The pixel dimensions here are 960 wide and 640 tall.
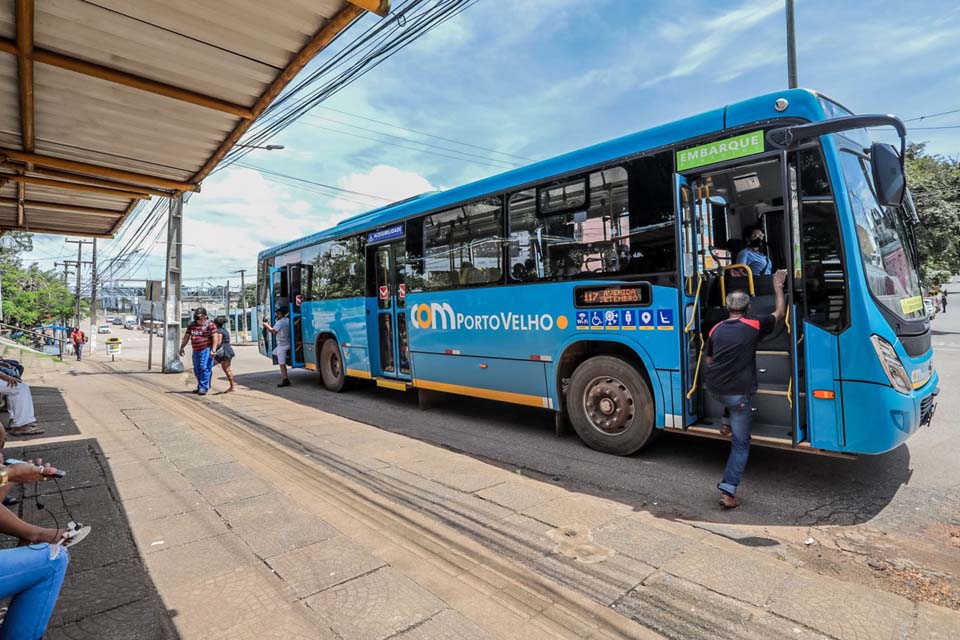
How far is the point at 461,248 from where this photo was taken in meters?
7.10

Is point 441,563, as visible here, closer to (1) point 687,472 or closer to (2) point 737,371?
(2) point 737,371

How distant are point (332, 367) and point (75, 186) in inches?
198

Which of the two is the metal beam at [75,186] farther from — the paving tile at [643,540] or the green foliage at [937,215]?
the green foliage at [937,215]

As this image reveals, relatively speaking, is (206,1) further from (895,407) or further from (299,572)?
(895,407)

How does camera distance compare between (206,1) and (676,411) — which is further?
(676,411)

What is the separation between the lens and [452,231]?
7.25m

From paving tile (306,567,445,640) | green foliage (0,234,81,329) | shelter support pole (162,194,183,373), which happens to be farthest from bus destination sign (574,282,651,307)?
green foliage (0,234,81,329)

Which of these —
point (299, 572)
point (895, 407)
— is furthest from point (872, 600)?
point (299, 572)

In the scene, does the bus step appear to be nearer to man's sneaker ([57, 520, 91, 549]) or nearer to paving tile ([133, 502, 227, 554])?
paving tile ([133, 502, 227, 554])

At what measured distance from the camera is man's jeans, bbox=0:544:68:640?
1984 mm

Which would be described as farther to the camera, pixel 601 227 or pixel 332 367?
pixel 332 367

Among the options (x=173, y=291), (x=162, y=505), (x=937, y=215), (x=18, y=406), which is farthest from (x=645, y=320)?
(x=937, y=215)

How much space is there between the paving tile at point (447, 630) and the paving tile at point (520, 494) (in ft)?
4.94

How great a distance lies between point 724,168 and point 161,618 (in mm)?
5035
